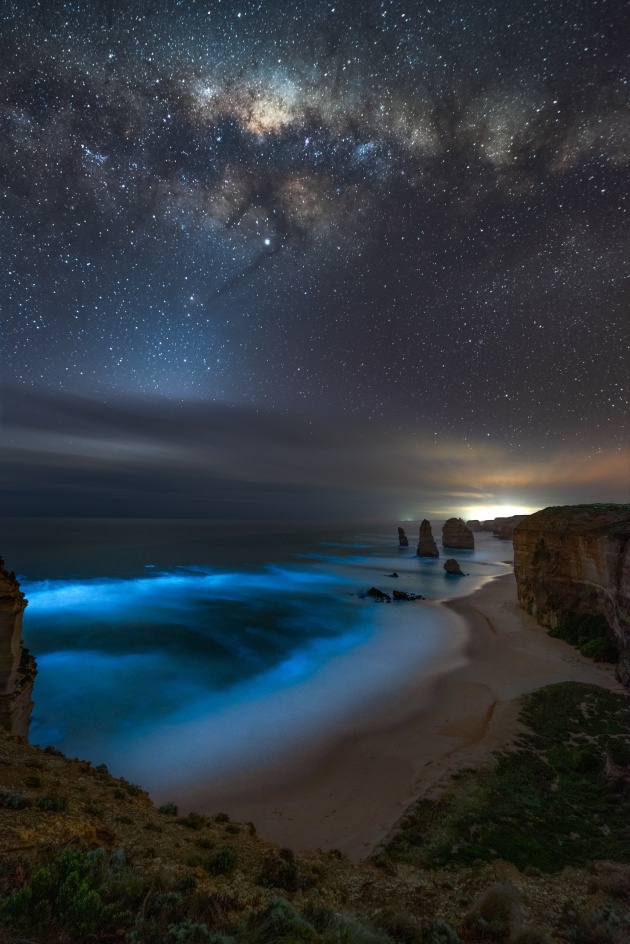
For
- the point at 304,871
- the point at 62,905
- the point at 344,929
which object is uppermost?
the point at 62,905

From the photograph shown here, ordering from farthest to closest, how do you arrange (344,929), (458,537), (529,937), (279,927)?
(458,537) → (529,937) → (344,929) → (279,927)

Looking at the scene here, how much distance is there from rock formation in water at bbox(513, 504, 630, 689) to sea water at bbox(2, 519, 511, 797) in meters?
8.69

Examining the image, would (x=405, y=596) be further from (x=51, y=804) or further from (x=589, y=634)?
(x=51, y=804)

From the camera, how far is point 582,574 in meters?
26.1

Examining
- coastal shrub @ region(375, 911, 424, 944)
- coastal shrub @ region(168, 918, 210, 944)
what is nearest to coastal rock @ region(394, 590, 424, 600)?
coastal shrub @ region(375, 911, 424, 944)

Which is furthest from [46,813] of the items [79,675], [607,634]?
[607,634]

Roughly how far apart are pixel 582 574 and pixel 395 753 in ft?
65.0

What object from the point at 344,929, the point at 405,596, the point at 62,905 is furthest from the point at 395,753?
the point at 405,596

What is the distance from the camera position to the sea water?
57.0ft

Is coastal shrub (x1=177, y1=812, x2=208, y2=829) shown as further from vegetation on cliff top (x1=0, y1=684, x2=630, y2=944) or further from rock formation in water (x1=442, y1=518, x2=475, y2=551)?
rock formation in water (x1=442, y1=518, x2=475, y2=551)

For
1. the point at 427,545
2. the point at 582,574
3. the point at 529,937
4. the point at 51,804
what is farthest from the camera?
the point at 427,545

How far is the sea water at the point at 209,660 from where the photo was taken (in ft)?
57.0

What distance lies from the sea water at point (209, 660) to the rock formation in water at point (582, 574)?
8.69 m

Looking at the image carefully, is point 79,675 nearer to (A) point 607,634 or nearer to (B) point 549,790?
(B) point 549,790
